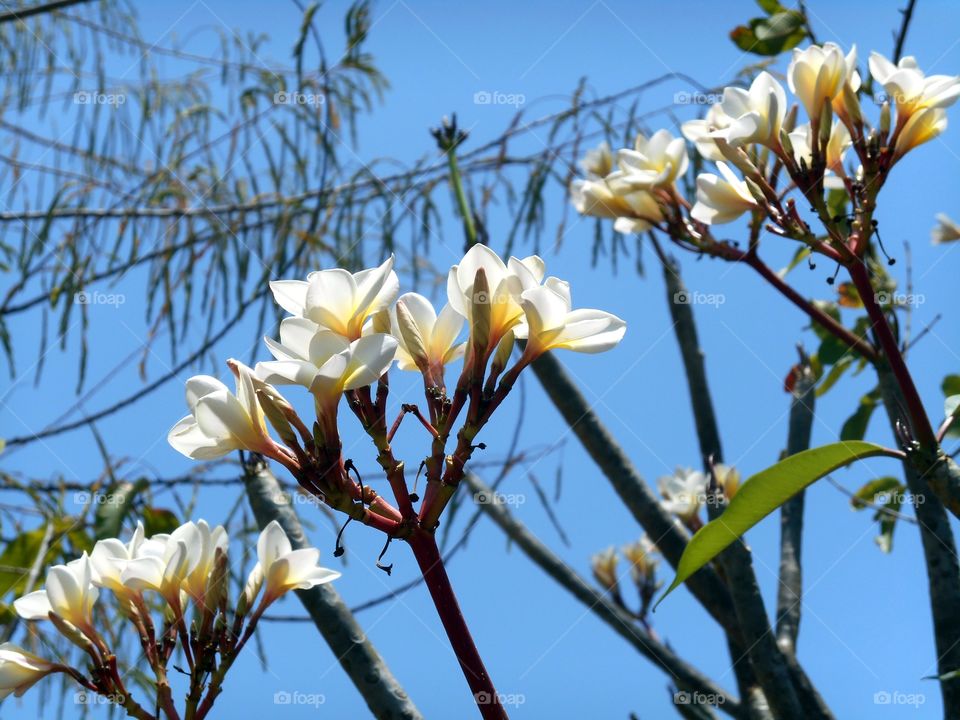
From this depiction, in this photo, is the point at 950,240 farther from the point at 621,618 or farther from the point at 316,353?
the point at 316,353

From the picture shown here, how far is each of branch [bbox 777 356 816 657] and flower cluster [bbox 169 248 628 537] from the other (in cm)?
80

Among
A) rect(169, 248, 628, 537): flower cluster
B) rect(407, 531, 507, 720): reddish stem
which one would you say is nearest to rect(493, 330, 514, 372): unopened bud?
rect(169, 248, 628, 537): flower cluster

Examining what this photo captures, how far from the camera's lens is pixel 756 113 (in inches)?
37.5

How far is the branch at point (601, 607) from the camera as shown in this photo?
55.5 inches

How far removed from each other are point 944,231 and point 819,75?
824mm

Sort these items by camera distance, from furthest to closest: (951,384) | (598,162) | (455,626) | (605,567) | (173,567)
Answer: (605,567) < (598,162) < (951,384) < (173,567) < (455,626)

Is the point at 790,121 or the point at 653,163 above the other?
the point at 653,163

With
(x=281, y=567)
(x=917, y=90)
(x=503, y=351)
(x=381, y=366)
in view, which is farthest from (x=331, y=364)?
(x=917, y=90)

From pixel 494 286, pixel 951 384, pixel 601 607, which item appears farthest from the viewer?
pixel 601 607

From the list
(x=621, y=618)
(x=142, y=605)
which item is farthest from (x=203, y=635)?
(x=621, y=618)

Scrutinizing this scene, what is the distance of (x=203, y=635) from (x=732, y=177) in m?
0.74

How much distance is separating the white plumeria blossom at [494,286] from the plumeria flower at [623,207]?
623mm

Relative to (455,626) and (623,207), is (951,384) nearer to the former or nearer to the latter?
(623,207)

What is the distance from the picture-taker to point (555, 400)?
4.75 feet
